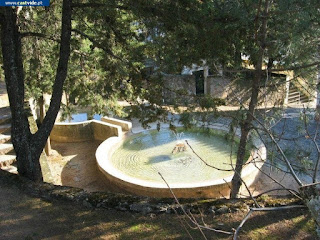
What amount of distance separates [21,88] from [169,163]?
5.27 meters

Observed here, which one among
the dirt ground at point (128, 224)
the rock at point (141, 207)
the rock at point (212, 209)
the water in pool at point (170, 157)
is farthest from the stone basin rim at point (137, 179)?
the rock at point (141, 207)

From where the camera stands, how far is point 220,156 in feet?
31.8

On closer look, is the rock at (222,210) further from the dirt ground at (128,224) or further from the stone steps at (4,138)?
the stone steps at (4,138)

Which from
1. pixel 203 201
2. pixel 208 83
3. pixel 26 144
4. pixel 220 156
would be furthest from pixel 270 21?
pixel 208 83

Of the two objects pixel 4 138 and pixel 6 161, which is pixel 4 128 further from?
pixel 6 161

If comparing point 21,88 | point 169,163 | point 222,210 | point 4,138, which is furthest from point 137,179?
point 4,138

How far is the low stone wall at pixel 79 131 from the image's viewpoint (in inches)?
473

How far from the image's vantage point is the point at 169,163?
9516mm

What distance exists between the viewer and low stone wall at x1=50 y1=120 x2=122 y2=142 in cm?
1202

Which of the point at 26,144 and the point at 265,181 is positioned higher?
the point at 26,144

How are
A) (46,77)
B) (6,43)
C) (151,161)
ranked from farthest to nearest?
(151,161), (46,77), (6,43)

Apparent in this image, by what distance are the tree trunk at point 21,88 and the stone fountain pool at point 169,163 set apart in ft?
8.88

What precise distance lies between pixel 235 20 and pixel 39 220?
12.6 ft

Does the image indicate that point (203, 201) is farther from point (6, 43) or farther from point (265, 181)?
point (265, 181)
